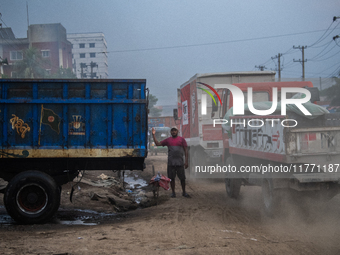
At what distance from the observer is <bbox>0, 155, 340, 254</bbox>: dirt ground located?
16.4 feet

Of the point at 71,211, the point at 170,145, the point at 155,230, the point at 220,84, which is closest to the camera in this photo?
the point at 155,230

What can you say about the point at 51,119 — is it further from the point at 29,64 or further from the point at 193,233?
the point at 29,64

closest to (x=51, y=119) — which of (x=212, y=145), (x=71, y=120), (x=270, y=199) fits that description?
Answer: (x=71, y=120)

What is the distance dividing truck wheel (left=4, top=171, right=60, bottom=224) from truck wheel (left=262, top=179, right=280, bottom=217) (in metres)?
4.09

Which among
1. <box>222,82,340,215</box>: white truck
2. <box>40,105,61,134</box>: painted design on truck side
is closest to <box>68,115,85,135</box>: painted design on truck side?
<box>40,105,61,134</box>: painted design on truck side

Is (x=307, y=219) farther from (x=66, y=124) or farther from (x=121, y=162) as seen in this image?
(x=66, y=124)

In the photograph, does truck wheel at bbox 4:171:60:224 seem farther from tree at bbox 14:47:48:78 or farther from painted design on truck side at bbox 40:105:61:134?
tree at bbox 14:47:48:78

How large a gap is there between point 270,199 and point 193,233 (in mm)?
1960

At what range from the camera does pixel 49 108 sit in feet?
24.1

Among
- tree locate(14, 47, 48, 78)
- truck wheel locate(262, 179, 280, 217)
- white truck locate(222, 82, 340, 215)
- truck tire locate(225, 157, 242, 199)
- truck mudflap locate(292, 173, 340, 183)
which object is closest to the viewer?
truck mudflap locate(292, 173, 340, 183)

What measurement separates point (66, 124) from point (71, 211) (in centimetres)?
276

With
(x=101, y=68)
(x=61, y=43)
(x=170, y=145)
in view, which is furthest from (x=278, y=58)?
(x=101, y=68)

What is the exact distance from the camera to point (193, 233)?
5906 mm

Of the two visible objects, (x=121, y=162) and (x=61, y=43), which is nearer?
(x=121, y=162)
